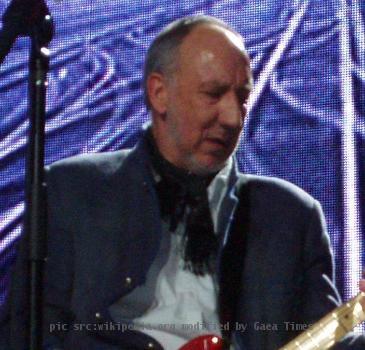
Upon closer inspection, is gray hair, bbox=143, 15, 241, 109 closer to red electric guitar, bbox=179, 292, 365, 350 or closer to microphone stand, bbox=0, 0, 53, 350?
microphone stand, bbox=0, 0, 53, 350

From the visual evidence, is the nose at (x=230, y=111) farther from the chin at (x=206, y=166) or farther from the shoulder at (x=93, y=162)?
the shoulder at (x=93, y=162)

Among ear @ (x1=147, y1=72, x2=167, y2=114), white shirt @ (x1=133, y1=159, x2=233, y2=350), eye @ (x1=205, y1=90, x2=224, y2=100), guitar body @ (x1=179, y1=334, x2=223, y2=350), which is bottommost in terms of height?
guitar body @ (x1=179, y1=334, x2=223, y2=350)

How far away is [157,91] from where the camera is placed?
164 cm

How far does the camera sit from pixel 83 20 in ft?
5.87

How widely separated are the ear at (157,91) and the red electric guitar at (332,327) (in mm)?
476

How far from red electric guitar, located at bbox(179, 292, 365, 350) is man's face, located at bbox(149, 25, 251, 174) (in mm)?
334

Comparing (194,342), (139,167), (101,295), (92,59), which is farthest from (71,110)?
(194,342)

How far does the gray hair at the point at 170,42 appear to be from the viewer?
1604 millimetres

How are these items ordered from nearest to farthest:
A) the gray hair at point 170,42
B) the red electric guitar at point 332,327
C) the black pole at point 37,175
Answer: the black pole at point 37,175 < the red electric guitar at point 332,327 < the gray hair at point 170,42

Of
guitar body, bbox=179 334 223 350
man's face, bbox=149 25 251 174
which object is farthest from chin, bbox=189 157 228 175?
guitar body, bbox=179 334 223 350

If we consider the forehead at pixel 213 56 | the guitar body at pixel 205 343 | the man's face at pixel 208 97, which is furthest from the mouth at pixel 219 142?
the guitar body at pixel 205 343

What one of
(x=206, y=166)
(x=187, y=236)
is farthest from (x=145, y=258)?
(x=206, y=166)

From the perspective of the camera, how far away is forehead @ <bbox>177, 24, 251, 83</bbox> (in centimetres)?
155

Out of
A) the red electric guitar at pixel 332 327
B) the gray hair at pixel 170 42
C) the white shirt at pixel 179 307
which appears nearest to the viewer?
the red electric guitar at pixel 332 327
